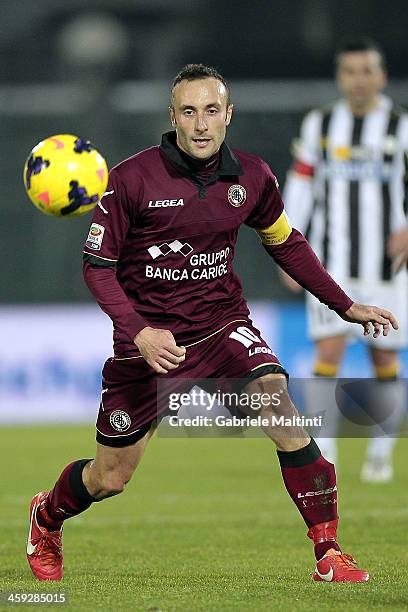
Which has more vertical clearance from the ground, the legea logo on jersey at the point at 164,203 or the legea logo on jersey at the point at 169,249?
the legea logo on jersey at the point at 164,203

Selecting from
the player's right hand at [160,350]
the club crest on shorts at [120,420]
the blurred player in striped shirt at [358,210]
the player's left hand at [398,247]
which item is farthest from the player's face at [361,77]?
the player's right hand at [160,350]

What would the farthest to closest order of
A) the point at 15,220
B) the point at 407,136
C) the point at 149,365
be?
the point at 15,220
the point at 407,136
the point at 149,365

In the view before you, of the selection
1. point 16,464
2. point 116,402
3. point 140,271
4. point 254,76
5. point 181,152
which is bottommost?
point 16,464

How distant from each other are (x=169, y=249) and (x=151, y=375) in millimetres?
497

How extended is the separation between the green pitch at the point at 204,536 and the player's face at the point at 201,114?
1.67 metres

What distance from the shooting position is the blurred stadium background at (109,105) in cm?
1323

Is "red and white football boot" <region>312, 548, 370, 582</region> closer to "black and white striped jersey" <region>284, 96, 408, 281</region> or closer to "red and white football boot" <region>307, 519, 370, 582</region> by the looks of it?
"red and white football boot" <region>307, 519, 370, 582</region>

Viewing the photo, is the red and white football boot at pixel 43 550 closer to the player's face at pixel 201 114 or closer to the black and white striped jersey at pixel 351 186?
the player's face at pixel 201 114

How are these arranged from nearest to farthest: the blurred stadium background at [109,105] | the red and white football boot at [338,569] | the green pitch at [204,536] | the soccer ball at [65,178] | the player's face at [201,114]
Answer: the green pitch at [204,536]
the soccer ball at [65,178]
the red and white football boot at [338,569]
the player's face at [201,114]
the blurred stadium background at [109,105]

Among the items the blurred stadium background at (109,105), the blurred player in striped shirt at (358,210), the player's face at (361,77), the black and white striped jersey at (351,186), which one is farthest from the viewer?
the blurred stadium background at (109,105)

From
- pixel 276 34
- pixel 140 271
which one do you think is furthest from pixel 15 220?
pixel 140 271

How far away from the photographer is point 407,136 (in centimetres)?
926

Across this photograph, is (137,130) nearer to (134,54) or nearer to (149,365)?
(134,54)

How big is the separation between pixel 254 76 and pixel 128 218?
11.1 m
